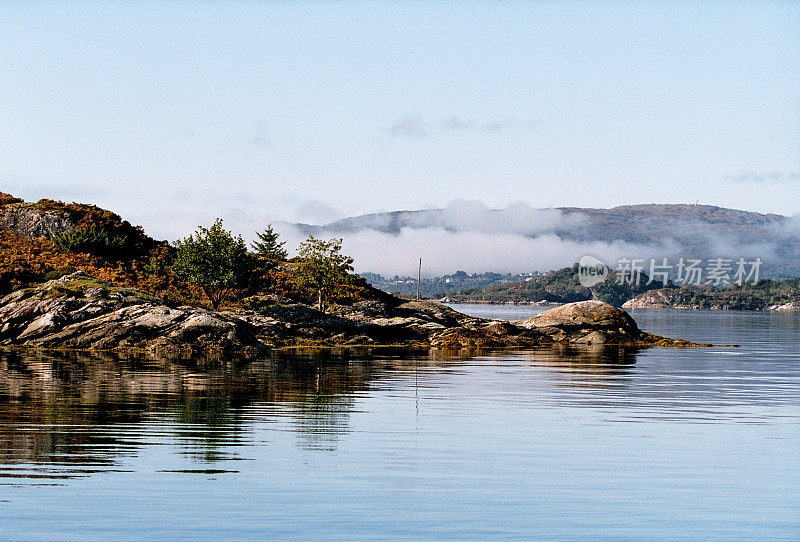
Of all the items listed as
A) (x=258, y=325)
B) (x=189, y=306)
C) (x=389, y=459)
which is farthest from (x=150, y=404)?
(x=258, y=325)

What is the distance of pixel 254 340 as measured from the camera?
2386 inches

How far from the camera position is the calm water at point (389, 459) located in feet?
42.6

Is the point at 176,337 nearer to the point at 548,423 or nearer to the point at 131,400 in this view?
the point at 131,400

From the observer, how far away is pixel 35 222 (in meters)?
83.9

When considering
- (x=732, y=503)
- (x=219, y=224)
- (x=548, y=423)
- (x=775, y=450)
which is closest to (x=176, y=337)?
(x=219, y=224)

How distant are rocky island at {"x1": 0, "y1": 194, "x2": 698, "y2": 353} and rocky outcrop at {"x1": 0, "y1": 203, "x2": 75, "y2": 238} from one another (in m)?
0.09

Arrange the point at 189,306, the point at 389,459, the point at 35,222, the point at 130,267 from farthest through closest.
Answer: the point at 35,222 → the point at 130,267 → the point at 189,306 → the point at 389,459

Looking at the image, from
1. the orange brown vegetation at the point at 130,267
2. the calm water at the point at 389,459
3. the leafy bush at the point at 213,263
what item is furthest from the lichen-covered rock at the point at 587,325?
the calm water at the point at 389,459

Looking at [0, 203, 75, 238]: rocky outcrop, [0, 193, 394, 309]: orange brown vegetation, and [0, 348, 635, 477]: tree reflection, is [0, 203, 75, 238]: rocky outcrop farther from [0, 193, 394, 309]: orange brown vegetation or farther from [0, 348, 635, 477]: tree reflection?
[0, 348, 635, 477]: tree reflection

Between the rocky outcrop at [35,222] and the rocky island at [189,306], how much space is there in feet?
0.31

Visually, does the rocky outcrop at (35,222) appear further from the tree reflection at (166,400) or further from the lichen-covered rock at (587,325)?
the lichen-covered rock at (587,325)

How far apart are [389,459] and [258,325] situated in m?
54.5

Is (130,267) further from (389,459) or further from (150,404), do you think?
(389,459)

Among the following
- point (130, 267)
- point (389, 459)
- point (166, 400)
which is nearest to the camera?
point (389, 459)
